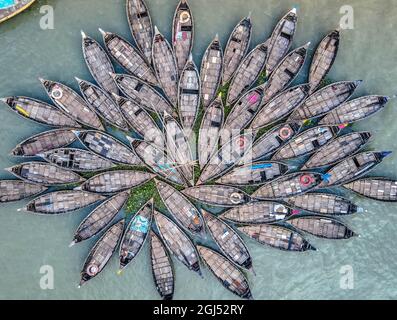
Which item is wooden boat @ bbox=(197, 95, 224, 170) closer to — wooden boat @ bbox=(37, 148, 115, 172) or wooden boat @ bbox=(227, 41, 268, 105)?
wooden boat @ bbox=(227, 41, 268, 105)

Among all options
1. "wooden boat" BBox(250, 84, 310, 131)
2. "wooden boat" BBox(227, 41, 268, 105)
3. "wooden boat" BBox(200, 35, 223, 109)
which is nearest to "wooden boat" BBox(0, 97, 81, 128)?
"wooden boat" BBox(200, 35, 223, 109)

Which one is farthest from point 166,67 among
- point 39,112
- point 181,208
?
point 181,208

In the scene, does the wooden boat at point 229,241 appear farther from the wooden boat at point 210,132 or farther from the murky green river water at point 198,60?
the wooden boat at point 210,132

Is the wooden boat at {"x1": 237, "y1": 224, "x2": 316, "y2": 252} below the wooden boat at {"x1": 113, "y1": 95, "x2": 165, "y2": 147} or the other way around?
below

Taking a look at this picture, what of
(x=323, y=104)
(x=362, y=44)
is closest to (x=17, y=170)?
(x=323, y=104)

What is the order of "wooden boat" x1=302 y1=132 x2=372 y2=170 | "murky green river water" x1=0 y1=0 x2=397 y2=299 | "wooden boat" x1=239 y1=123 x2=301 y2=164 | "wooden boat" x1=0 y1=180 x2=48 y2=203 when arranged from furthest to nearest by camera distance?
"murky green river water" x1=0 y1=0 x2=397 y2=299, "wooden boat" x1=302 y1=132 x2=372 y2=170, "wooden boat" x1=239 y1=123 x2=301 y2=164, "wooden boat" x1=0 y1=180 x2=48 y2=203

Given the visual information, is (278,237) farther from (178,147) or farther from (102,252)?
(102,252)

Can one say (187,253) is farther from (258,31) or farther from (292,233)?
(258,31)
